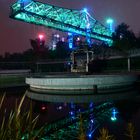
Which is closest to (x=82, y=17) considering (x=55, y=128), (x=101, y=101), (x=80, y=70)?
(x=80, y=70)

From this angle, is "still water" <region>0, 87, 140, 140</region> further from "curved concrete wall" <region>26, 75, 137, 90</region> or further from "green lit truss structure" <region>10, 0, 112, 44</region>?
"green lit truss structure" <region>10, 0, 112, 44</region>

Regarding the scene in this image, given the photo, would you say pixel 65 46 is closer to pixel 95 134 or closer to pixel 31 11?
pixel 31 11

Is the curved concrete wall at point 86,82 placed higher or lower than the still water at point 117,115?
higher

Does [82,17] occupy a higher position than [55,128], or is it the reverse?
[82,17]

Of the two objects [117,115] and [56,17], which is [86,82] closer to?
[117,115]

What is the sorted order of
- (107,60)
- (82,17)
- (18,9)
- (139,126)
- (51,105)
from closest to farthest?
(139,126)
(51,105)
(107,60)
(18,9)
(82,17)

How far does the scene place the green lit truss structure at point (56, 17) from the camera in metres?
67.6

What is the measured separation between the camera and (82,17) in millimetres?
93625

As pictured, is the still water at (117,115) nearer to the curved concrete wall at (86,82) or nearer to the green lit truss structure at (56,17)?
the curved concrete wall at (86,82)

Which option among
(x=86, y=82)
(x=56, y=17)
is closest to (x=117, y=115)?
(x=86, y=82)

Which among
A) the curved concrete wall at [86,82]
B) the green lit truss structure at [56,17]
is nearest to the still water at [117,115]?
the curved concrete wall at [86,82]

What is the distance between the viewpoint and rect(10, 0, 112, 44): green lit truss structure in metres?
67.6

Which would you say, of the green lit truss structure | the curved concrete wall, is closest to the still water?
the curved concrete wall

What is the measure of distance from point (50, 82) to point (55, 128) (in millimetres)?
16271
